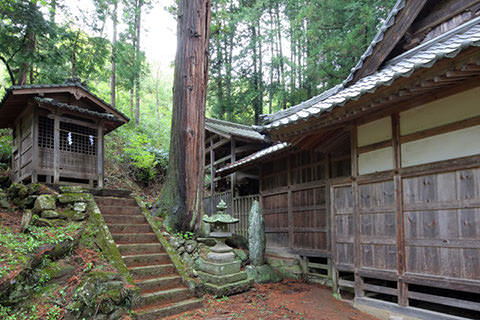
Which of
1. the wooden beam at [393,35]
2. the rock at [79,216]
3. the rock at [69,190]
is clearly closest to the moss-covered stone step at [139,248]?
the rock at [79,216]

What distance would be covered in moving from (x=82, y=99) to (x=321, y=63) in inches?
414

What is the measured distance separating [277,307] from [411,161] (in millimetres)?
4066

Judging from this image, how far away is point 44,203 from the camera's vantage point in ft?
22.7

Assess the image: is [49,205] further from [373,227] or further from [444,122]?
[444,122]

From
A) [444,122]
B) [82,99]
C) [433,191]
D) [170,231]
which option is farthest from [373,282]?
[82,99]

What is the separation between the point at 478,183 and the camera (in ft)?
14.0

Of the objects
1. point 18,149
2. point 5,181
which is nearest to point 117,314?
point 18,149

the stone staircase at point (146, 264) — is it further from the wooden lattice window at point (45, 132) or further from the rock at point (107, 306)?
the wooden lattice window at point (45, 132)

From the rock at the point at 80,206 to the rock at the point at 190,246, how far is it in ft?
9.34

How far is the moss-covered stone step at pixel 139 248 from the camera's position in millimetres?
6445

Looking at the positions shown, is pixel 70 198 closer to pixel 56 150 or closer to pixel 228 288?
pixel 56 150

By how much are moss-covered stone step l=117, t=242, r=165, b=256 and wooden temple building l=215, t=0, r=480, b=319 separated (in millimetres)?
4146

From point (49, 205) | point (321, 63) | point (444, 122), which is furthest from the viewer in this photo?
point (321, 63)

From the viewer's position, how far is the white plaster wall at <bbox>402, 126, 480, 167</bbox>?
4.42 metres
